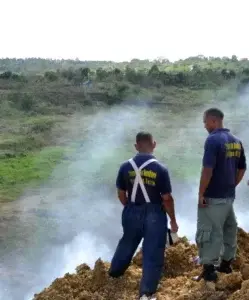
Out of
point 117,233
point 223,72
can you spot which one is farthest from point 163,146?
point 223,72

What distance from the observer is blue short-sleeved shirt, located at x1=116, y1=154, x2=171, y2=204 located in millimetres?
4320

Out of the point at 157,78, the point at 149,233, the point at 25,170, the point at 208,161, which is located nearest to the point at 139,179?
the point at 149,233

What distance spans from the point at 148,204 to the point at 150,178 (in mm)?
247

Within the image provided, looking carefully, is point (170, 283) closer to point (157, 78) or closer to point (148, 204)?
point (148, 204)

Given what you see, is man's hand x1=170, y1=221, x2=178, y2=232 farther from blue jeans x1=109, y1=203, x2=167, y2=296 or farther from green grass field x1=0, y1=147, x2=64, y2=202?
green grass field x1=0, y1=147, x2=64, y2=202

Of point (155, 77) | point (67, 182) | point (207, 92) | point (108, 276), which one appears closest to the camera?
point (108, 276)

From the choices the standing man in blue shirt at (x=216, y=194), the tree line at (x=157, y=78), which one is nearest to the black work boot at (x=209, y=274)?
the standing man in blue shirt at (x=216, y=194)

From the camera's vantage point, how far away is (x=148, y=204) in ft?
14.6

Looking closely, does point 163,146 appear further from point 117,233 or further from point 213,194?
point 213,194

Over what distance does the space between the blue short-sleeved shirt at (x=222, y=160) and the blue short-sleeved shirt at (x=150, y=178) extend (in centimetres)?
34

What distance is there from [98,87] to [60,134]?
8.10 meters

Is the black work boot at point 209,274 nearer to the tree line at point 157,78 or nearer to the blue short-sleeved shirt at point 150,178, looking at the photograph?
the blue short-sleeved shirt at point 150,178

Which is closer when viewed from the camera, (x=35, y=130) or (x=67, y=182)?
(x=67, y=182)

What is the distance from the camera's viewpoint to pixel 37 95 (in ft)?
80.2
